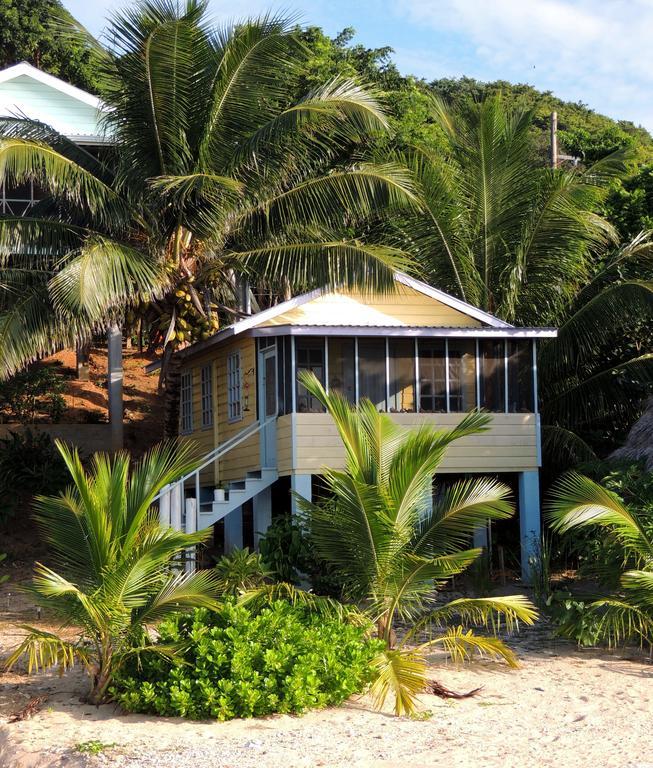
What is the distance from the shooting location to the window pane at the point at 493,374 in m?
17.6

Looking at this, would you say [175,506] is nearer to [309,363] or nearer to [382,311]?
[309,363]

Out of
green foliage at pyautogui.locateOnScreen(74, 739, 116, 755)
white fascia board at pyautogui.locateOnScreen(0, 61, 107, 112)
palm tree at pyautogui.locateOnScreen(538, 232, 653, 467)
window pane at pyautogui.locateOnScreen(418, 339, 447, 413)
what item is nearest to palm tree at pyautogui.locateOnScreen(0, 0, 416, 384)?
window pane at pyautogui.locateOnScreen(418, 339, 447, 413)

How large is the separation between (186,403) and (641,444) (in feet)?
30.4

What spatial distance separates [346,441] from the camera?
12.4 m

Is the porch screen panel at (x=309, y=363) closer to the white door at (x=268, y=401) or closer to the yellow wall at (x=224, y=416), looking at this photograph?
the white door at (x=268, y=401)

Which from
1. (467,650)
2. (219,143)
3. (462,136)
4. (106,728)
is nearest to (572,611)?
(467,650)

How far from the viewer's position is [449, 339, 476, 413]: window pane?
17438 mm

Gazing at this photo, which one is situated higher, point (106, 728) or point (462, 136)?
point (462, 136)

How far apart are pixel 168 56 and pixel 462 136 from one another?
26.0ft

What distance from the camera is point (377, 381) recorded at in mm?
→ 17188

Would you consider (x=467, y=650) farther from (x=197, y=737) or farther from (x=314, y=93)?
(x=314, y=93)

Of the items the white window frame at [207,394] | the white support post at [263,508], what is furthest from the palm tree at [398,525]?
the white window frame at [207,394]

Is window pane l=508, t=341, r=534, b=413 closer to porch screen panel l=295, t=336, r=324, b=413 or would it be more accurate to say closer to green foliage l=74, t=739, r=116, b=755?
porch screen panel l=295, t=336, r=324, b=413

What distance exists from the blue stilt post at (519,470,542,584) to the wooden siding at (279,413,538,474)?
0.78 feet
